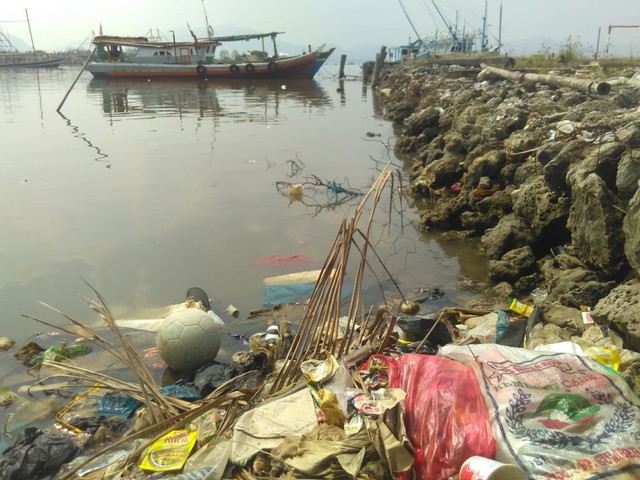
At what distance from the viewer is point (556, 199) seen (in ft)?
20.0

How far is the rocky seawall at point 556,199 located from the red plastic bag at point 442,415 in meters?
1.36

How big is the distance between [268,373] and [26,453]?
169 cm

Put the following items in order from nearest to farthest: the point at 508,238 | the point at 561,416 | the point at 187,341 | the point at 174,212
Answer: the point at 561,416
the point at 187,341
the point at 508,238
the point at 174,212

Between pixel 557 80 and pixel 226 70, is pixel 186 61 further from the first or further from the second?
pixel 557 80

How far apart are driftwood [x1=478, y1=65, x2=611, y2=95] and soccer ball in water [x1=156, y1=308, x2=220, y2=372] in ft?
29.9

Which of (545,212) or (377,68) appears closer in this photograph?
(545,212)

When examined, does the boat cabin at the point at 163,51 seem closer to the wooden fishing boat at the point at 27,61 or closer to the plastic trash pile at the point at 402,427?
the wooden fishing boat at the point at 27,61

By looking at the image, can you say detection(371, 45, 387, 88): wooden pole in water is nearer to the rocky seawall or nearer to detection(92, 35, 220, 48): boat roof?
detection(92, 35, 220, 48): boat roof

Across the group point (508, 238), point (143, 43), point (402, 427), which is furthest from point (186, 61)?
point (402, 427)

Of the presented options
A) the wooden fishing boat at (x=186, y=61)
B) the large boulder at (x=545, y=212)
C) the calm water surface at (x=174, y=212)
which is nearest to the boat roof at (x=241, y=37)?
the wooden fishing boat at (x=186, y=61)

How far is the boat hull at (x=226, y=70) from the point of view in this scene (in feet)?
126

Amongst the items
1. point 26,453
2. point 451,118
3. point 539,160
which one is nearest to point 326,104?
point 451,118

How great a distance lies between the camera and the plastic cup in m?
2.03

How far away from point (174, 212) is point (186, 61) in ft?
115
